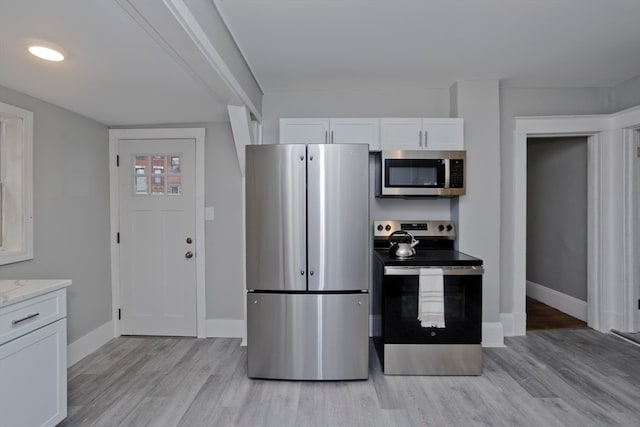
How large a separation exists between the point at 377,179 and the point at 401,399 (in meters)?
1.89

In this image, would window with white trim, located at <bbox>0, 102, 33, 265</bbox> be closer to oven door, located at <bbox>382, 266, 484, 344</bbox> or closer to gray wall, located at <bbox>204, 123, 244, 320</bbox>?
gray wall, located at <bbox>204, 123, 244, 320</bbox>

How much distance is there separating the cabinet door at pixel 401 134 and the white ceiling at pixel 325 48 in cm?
42

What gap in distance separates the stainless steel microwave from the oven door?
75 cm

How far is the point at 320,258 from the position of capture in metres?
2.40

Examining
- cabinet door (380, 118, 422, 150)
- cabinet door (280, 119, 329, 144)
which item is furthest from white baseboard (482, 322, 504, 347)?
cabinet door (280, 119, 329, 144)

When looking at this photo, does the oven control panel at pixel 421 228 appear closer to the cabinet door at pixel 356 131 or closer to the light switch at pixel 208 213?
the cabinet door at pixel 356 131

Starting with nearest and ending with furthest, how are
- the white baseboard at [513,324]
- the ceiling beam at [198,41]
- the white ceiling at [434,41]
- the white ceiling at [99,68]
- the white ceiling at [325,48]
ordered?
the ceiling beam at [198,41], the white ceiling at [99,68], the white ceiling at [325,48], the white ceiling at [434,41], the white baseboard at [513,324]

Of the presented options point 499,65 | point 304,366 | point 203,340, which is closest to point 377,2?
point 499,65

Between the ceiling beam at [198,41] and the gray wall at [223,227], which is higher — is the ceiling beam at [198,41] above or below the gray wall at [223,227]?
above

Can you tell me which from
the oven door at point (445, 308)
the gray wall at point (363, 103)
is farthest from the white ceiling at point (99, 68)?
the oven door at point (445, 308)

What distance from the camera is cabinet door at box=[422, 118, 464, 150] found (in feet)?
9.64

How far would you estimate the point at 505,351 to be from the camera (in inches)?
114

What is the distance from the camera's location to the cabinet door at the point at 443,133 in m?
2.94

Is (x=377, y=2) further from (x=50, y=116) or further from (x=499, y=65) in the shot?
(x=50, y=116)
